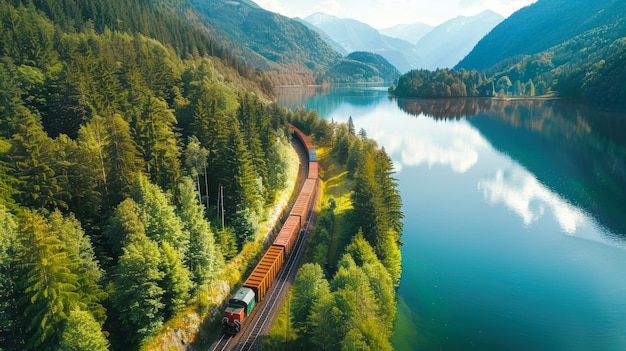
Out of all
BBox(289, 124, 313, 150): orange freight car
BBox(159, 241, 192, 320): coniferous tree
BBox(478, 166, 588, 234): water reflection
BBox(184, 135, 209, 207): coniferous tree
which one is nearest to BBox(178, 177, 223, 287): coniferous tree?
BBox(159, 241, 192, 320): coniferous tree

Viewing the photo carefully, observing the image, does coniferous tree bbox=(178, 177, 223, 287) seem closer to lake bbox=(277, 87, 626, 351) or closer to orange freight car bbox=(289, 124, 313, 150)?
lake bbox=(277, 87, 626, 351)

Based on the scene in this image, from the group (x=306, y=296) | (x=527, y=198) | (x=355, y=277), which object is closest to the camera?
(x=306, y=296)

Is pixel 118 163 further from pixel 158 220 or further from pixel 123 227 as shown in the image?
pixel 123 227

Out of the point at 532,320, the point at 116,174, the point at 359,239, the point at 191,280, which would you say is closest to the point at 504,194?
the point at 532,320

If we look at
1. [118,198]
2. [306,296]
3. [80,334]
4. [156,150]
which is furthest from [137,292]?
[156,150]

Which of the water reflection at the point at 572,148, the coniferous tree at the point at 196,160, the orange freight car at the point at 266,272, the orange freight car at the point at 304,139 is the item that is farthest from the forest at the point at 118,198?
the water reflection at the point at 572,148

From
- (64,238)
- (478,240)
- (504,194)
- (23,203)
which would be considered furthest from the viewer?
(504,194)

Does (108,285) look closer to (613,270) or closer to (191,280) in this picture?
(191,280)
